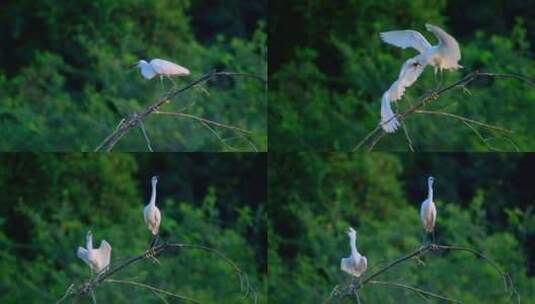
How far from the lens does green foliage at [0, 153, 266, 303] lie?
8539 mm

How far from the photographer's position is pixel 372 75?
9055 mm

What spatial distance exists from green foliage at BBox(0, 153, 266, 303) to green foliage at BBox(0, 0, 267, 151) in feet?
0.92

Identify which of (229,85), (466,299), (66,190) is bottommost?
(466,299)

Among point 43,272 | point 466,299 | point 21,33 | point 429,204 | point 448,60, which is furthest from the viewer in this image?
point 21,33

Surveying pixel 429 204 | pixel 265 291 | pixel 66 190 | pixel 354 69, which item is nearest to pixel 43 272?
pixel 66 190

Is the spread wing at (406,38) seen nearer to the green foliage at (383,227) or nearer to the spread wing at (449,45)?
the spread wing at (449,45)

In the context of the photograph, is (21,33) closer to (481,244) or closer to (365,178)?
(365,178)

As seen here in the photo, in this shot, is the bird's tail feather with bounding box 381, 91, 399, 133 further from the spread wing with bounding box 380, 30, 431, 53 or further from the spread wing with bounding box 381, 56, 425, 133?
the spread wing with bounding box 380, 30, 431, 53

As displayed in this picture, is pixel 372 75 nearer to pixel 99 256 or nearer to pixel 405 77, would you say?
pixel 99 256

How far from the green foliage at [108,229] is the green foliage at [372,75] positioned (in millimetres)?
538

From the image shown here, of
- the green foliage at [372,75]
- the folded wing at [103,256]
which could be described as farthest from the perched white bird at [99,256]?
the green foliage at [372,75]

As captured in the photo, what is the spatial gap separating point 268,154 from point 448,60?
395cm

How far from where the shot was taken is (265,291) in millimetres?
8969

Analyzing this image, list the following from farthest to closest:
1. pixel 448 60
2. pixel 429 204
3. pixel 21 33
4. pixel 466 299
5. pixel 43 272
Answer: pixel 21 33, pixel 43 272, pixel 466 299, pixel 429 204, pixel 448 60
